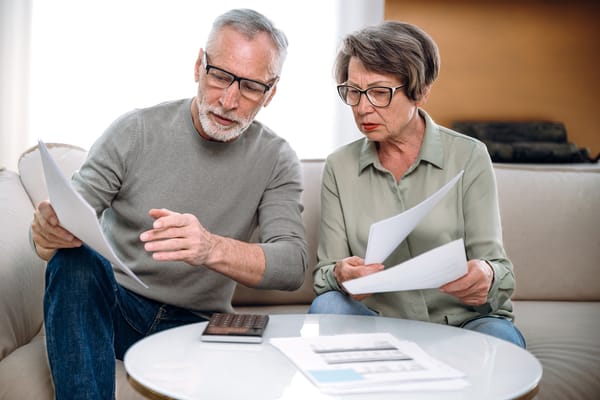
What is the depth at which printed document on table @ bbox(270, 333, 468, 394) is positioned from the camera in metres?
0.99

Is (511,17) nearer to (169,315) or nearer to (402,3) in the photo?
(402,3)

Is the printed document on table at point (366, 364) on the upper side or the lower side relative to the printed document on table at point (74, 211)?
lower

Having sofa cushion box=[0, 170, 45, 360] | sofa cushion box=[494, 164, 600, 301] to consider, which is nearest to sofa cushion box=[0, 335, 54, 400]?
sofa cushion box=[0, 170, 45, 360]

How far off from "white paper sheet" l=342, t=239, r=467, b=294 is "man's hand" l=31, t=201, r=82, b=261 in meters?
0.51

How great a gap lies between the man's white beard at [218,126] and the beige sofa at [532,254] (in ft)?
1.79

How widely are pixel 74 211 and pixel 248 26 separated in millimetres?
677

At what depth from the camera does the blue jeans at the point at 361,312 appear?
148cm

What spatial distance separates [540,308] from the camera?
2.10m

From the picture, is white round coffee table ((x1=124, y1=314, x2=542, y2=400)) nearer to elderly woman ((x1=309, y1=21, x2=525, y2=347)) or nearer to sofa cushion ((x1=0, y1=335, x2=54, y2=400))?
elderly woman ((x1=309, y1=21, x2=525, y2=347))

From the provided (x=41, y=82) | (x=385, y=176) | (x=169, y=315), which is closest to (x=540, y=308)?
(x=385, y=176)

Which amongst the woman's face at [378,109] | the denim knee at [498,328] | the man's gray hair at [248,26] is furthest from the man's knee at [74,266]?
the denim knee at [498,328]

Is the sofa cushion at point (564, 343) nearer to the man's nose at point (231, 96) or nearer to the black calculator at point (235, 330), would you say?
the black calculator at point (235, 330)

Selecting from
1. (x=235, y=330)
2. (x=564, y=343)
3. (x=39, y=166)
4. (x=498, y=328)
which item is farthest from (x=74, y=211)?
Answer: (x=564, y=343)

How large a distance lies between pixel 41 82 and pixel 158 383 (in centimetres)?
231
